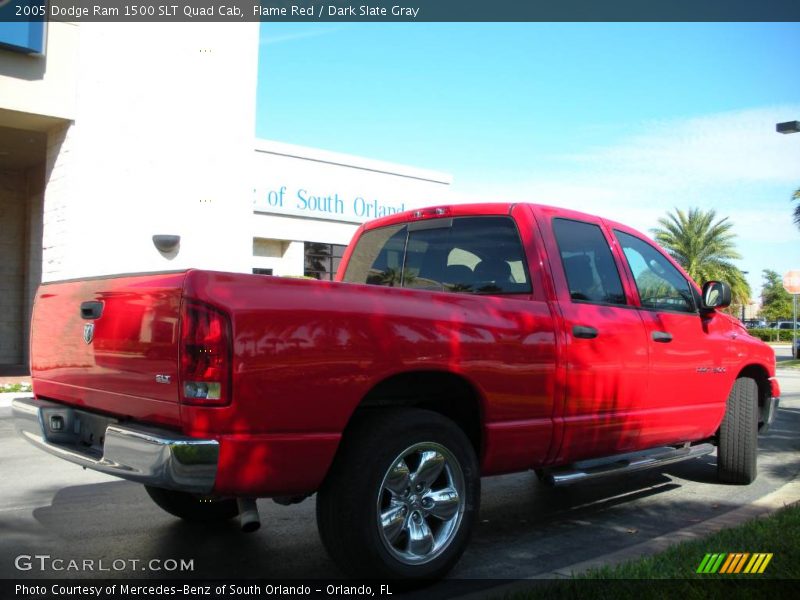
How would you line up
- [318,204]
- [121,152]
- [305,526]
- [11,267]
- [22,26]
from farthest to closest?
1. [318,204]
2. [11,267]
3. [121,152]
4. [22,26]
5. [305,526]

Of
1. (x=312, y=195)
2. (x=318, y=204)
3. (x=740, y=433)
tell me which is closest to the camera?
(x=740, y=433)

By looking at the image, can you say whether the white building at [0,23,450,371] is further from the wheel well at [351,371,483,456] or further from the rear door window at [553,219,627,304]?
the wheel well at [351,371,483,456]

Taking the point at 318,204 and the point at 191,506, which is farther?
the point at 318,204

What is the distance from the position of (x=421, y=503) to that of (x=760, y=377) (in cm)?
388

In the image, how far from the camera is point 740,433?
5922mm

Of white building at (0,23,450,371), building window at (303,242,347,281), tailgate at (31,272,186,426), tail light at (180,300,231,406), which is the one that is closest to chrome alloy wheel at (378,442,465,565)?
tail light at (180,300,231,406)

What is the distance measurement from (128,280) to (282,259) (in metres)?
21.7

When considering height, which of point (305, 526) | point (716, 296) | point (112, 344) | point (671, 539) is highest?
Answer: point (716, 296)

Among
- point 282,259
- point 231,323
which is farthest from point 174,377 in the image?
point 282,259

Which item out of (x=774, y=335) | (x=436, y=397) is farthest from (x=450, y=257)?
(x=774, y=335)

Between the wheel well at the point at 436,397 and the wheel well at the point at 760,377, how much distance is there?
9.97 feet

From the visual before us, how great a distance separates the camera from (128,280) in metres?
3.54

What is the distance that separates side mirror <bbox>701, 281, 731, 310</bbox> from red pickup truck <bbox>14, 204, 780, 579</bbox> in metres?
0.01

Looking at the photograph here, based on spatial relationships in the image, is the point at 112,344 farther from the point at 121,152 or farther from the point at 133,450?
the point at 121,152
